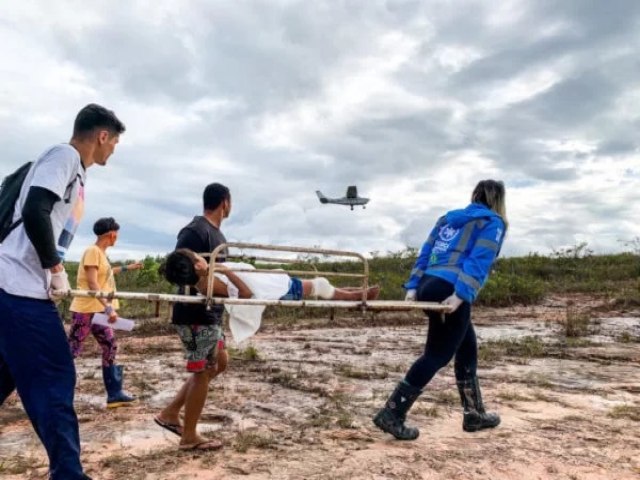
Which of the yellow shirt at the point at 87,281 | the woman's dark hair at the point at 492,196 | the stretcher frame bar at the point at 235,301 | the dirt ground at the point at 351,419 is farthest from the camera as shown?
the yellow shirt at the point at 87,281

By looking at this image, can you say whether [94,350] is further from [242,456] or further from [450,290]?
[450,290]

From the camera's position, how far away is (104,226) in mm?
A: 5141

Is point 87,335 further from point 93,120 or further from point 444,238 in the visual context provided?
point 444,238

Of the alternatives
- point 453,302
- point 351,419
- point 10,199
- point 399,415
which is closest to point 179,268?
point 10,199

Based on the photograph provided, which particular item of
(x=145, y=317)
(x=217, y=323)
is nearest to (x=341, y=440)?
(x=217, y=323)

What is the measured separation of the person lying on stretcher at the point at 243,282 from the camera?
335 centimetres

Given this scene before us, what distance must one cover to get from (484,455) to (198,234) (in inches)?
95.3

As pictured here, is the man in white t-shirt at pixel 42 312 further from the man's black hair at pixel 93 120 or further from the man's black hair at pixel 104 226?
the man's black hair at pixel 104 226

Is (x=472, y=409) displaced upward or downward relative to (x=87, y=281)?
downward

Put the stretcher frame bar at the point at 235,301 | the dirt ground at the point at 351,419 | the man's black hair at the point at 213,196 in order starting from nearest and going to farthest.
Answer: the stretcher frame bar at the point at 235,301, the dirt ground at the point at 351,419, the man's black hair at the point at 213,196

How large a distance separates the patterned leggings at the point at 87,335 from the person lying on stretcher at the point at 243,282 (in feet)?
5.96

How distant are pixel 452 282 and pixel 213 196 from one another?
178cm

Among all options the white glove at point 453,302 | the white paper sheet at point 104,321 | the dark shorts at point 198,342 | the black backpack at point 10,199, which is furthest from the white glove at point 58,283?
the white glove at point 453,302

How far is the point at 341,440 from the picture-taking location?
4.19 m
